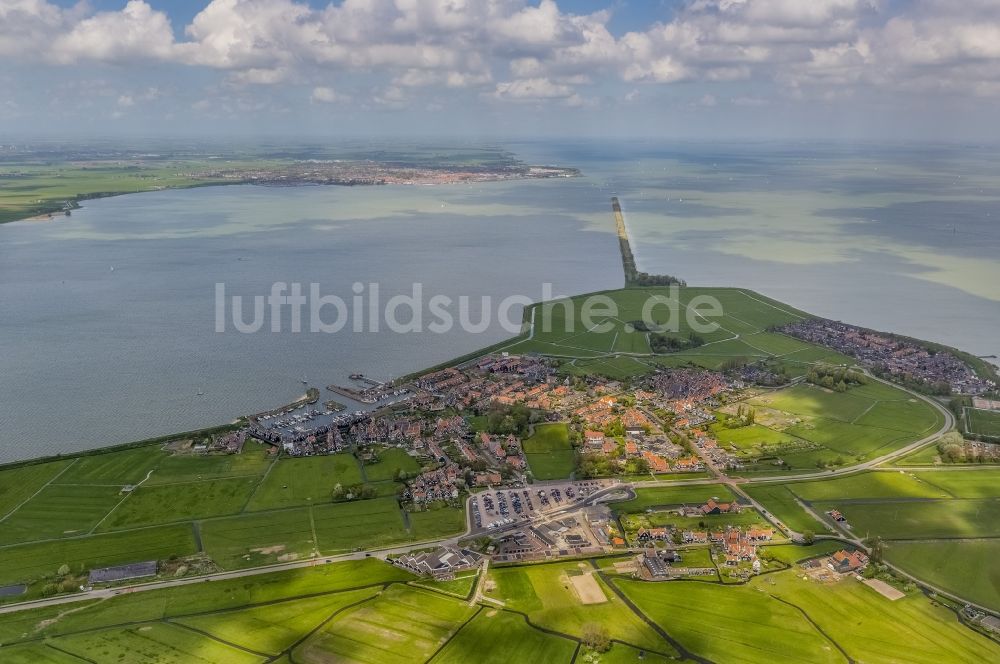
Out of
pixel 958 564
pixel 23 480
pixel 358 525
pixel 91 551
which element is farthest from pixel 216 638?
pixel 958 564

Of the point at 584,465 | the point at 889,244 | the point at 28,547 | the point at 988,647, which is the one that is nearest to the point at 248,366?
the point at 28,547

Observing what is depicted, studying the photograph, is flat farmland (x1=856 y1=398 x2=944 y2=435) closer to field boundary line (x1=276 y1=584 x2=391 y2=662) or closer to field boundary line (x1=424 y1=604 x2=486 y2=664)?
field boundary line (x1=424 y1=604 x2=486 y2=664)

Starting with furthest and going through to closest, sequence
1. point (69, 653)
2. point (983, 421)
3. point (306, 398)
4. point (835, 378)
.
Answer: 1. point (835, 378)
2. point (306, 398)
3. point (983, 421)
4. point (69, 653)

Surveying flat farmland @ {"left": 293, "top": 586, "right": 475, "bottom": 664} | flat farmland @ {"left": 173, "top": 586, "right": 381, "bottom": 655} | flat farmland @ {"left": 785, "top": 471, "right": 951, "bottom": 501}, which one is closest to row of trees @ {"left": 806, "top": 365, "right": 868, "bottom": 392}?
flat farmland @ {"left": 785, "top": 471, "right": 951, "bottom": 501}

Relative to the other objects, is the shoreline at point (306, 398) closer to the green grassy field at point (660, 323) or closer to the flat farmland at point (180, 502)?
the green grassy field at point (660, 323)

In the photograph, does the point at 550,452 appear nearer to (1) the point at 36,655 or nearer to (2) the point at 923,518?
(2) the point at 923,518

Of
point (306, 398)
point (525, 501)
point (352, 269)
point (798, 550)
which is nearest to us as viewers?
point (798, 550)
